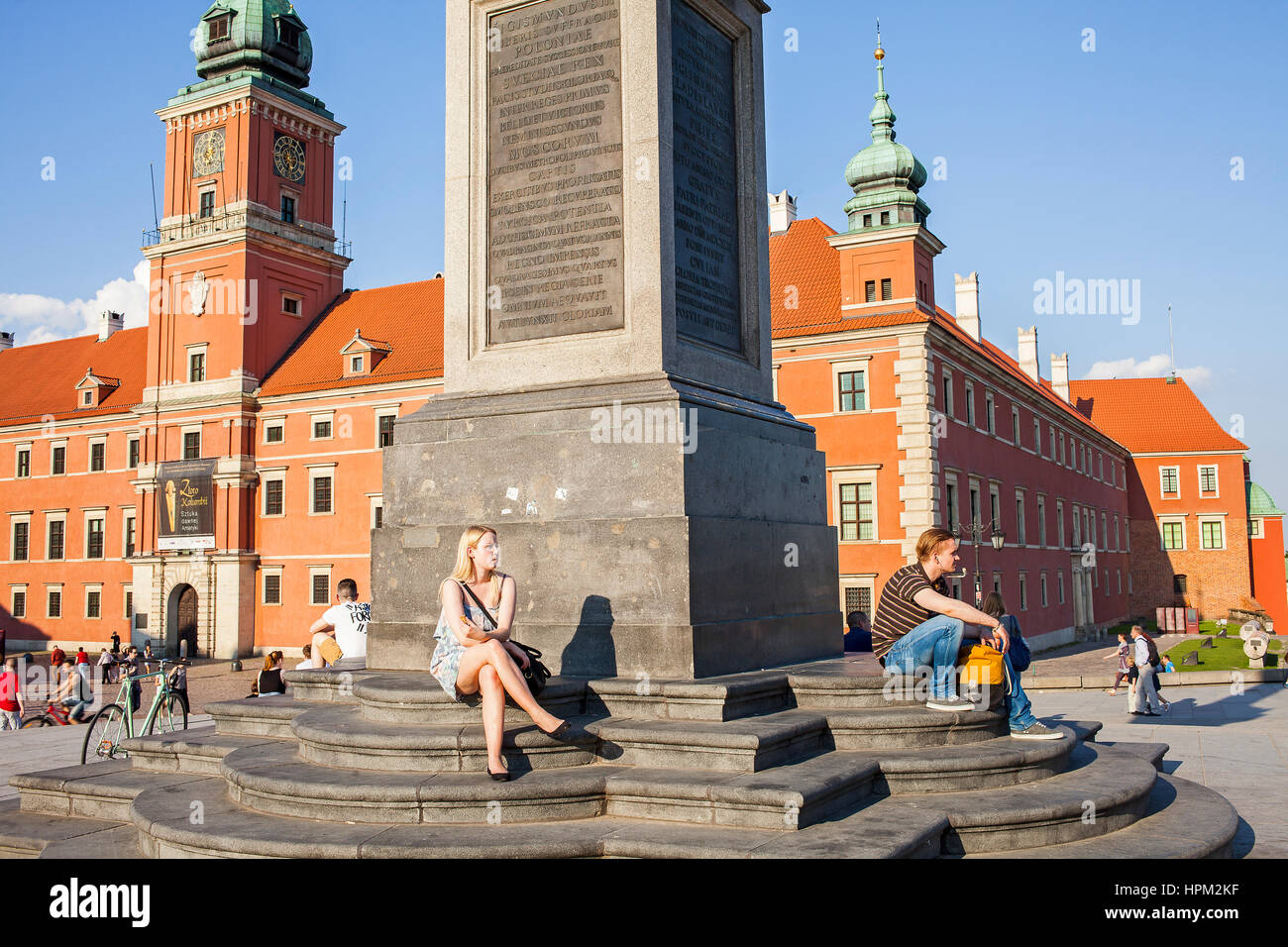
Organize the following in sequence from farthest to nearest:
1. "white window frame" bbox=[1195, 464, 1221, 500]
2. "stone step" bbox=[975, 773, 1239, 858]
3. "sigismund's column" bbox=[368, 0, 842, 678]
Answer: "white window frame" bbox=[1195, 464, 1221, 500], "sigismund's column" bbox=[368, 0, 842, 678], "stone step" bbox=[975, 773, 1239, 858]

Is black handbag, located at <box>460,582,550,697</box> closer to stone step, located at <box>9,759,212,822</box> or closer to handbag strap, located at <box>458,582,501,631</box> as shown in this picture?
handbag strap, located at <box>458,582,501,631</box>

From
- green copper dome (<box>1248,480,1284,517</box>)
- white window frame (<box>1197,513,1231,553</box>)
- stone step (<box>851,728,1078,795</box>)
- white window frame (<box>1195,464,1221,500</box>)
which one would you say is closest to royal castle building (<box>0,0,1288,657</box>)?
white window frame (<box>1197,513,1231,553</box>)

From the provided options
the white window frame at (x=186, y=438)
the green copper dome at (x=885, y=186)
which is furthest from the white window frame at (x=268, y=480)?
the green copper dome at (x=885, y=186)

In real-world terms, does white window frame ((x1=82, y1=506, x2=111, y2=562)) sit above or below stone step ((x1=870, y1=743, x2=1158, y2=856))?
above

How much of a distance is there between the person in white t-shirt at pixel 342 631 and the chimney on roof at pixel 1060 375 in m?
64.4

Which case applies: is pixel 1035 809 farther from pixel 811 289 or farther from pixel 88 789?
pixel 811 289

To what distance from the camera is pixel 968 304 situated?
160 ft

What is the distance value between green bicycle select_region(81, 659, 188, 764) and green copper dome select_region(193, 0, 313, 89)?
1572 inches

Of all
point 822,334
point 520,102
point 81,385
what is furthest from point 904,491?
point 81,385

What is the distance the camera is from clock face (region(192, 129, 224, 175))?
4234cm

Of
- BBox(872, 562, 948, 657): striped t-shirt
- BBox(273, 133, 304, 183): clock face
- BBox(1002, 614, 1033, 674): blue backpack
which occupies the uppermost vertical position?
BBox(273, 133, 304, 183): clock face

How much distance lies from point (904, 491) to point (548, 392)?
2426 centimetres
